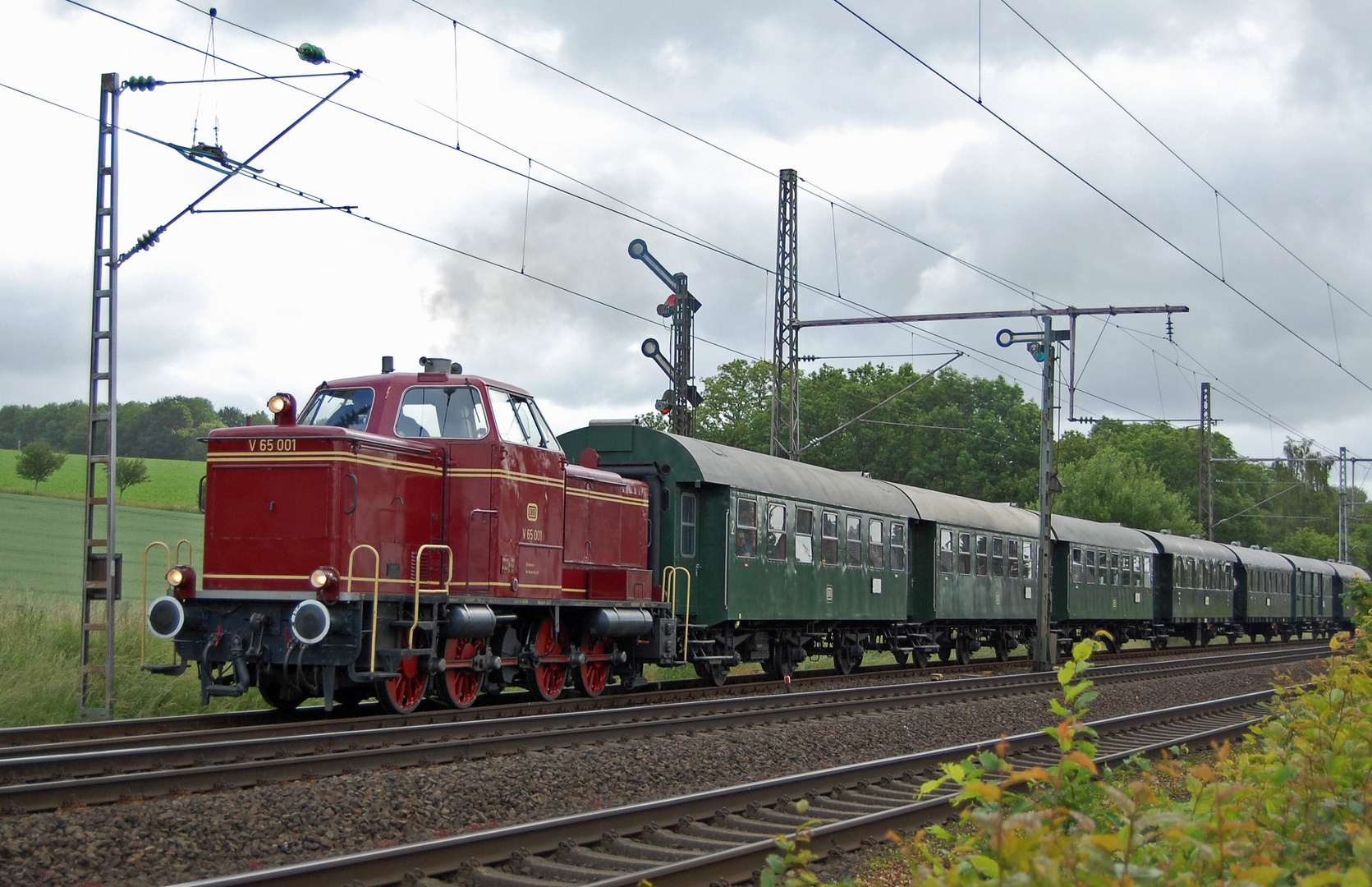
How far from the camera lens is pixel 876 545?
72.8 feet

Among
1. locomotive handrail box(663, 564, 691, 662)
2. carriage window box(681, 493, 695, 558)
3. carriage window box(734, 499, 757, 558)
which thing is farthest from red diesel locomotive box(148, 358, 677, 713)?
carriage window box(734, 499, 757, 558)

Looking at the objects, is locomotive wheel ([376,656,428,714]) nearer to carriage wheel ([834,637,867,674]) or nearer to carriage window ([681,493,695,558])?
carriage window ([681,493,695,558])

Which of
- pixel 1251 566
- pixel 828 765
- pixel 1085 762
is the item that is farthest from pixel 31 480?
pixel 1085 762

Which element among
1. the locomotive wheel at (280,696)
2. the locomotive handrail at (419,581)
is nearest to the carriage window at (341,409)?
the locomotive handrail at (419,581)

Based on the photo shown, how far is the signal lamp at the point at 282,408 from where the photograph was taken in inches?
504

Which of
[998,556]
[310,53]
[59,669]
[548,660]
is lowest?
[59,669]

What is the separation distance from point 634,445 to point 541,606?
4.11 meters

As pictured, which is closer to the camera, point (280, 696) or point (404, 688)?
point (404, 688)

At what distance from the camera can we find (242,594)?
39.4 ft

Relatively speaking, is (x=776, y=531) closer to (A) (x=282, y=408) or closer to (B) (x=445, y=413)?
(B) (x=445, y=413)

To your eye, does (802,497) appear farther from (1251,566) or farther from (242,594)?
(1251,566)

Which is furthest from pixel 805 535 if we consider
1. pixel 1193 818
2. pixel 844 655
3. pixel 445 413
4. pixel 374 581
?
pixel 1193 818

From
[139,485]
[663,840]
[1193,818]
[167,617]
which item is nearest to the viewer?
[1193,818]

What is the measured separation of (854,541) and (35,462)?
33.5m
